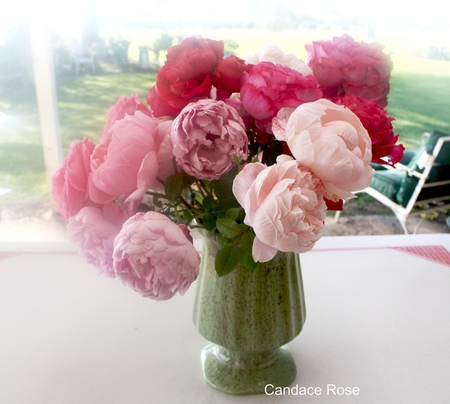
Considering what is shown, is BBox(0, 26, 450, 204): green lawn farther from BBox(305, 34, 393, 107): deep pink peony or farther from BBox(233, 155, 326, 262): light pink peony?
BBox(233, 155, 326, 262): light pink peony

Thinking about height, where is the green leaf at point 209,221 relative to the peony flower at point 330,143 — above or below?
below

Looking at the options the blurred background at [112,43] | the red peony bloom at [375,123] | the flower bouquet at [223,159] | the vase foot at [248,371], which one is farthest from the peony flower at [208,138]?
the blurred background at [112,43]

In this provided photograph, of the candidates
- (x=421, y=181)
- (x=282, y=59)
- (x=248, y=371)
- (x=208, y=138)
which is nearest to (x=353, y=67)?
(x=282, y=59)

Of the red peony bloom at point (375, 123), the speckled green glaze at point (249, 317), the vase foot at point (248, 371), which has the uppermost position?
the red peony bloom at point (375, 123)

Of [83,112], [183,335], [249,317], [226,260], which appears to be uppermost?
[226,260]

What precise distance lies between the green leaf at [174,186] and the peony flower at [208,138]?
35 millimetres

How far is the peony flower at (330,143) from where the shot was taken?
0.38 m

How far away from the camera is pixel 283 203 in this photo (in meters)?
0.37

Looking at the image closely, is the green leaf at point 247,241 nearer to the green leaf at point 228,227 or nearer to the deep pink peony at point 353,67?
the green leaf at point 228,227

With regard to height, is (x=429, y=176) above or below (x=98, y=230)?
below

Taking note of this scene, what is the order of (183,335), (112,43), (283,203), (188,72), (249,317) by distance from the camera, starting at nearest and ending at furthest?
(283,203) < (188,72) < (249,317) < (183,335) < (112,43)

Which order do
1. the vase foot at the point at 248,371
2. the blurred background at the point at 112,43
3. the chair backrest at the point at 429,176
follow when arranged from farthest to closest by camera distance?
1. the blurred background at the point at 112,43
2. the chair backrest at the point at 429,176
3. the vase foot at the point at 248,371

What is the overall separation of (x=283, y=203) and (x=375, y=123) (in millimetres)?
148

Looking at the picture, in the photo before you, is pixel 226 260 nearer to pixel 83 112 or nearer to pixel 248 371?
pixel 248 371
